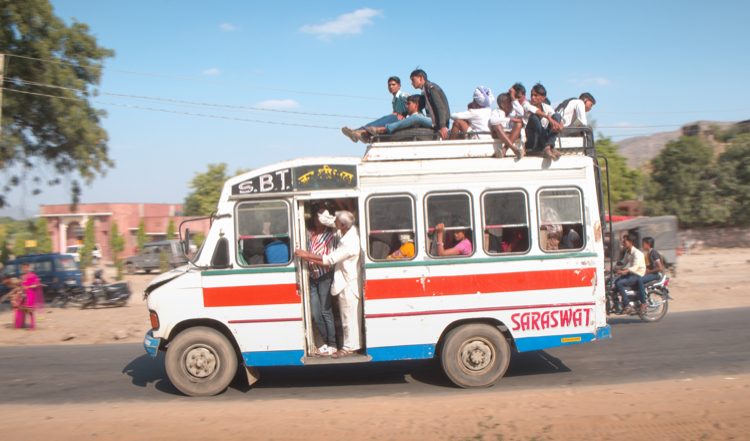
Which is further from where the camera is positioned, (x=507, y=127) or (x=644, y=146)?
(x=644, y=146)

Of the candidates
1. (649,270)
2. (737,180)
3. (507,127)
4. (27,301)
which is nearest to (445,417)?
(507,127)

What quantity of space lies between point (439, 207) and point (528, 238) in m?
1.16

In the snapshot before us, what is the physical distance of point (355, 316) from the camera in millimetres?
6184

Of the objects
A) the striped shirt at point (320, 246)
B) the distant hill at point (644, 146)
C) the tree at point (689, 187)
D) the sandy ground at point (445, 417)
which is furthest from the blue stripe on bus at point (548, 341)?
the distant hill at point (644, 146)

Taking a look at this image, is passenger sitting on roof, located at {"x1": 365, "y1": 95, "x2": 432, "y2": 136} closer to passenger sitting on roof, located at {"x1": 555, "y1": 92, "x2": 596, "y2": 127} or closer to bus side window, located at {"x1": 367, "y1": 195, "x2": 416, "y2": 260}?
bus side window, located at {"x1": 367, "y1": 195, "x2": 416, "y2": 260}

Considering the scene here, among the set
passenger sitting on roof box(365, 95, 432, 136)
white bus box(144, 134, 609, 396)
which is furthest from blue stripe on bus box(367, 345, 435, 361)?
passenger sitting on roof box(365, 95, 432, 136)

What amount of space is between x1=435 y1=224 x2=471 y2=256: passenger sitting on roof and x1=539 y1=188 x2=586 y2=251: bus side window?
0.96m

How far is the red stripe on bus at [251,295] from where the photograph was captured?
610cm

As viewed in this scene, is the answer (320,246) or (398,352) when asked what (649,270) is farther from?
(320,246)

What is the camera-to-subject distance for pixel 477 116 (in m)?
7.16

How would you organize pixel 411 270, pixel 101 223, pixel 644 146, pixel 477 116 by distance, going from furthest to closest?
pixel 644 146
pixel 101 223
pixel 477 116
pixel 411 270

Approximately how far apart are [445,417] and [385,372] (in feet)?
7.35

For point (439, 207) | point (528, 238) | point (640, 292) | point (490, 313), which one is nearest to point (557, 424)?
point (490, 313)

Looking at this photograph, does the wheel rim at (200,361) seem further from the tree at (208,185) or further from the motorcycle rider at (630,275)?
the tree at (208,185)
